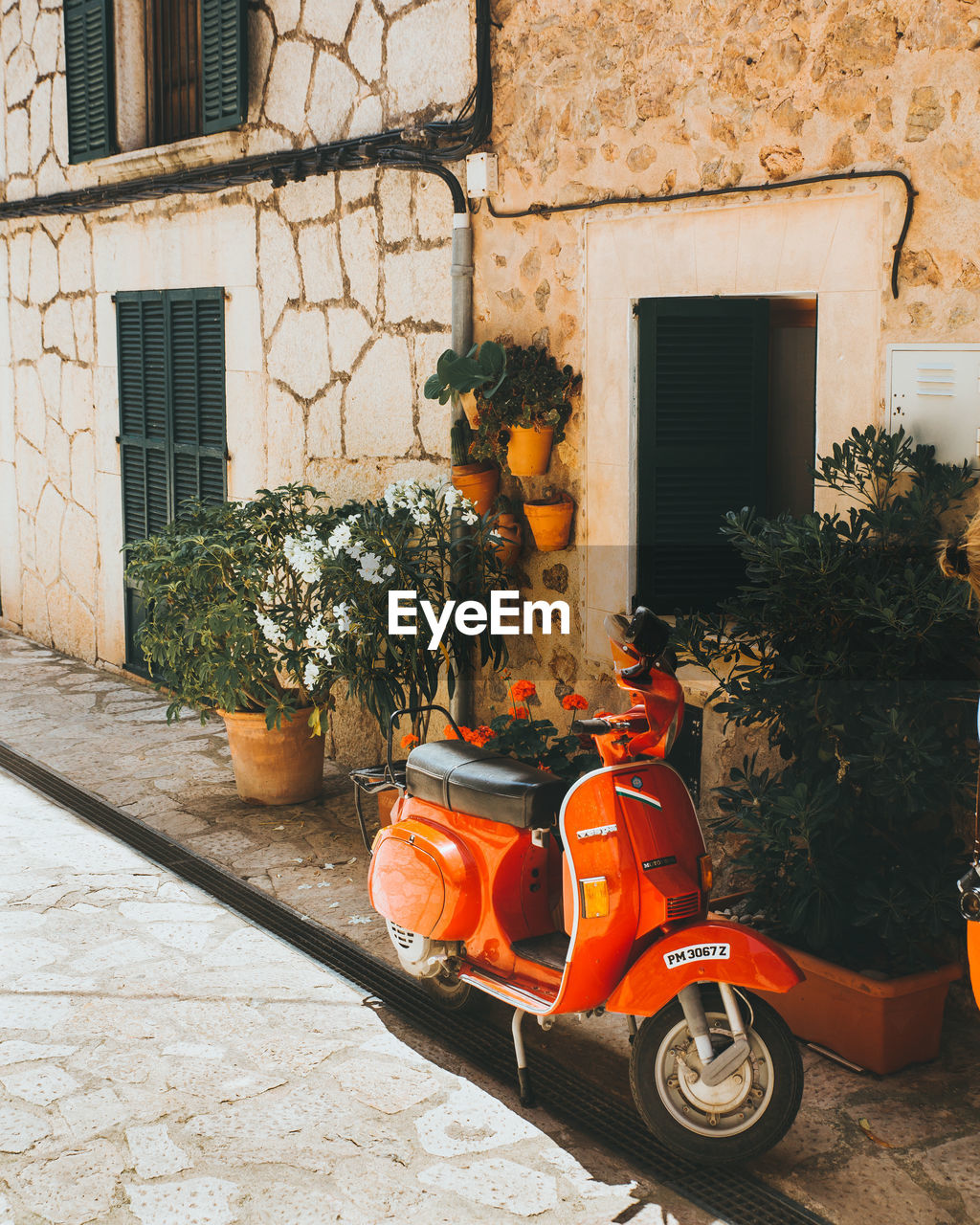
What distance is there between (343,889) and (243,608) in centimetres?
125

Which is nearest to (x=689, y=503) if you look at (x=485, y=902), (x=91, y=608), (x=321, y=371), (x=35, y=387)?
(x=485, y=902)

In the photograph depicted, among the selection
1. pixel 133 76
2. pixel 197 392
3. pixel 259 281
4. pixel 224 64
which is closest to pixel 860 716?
pixel 259 281

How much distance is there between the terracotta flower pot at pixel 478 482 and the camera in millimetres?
5480

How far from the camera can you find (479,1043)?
389 cm

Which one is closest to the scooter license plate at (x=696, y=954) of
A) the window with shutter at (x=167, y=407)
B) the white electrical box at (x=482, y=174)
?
the white electrical box at (x=482, y=174)

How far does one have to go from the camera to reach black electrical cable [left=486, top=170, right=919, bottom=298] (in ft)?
13.2

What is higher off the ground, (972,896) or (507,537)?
(507,537)

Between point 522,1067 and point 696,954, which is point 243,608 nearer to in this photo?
point 522,1067

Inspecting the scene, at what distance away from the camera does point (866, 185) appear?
4.12 m

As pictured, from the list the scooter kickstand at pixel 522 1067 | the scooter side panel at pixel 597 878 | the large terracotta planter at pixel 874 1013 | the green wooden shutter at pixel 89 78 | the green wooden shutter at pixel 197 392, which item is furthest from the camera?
the green wooden shutter at pixel 89 78

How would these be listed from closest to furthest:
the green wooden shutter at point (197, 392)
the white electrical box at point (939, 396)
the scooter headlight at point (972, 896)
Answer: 1. the scooter headlight at point (972, 896)
2. the white electrical box at point (939, 396)
3. the green wooden shutter at point (197, 392)

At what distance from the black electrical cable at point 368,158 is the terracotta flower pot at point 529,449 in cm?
109

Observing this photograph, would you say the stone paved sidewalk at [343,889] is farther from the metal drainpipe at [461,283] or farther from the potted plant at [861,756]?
the metal drainpipe at [461,283]

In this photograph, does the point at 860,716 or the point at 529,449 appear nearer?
the point at 860,716
